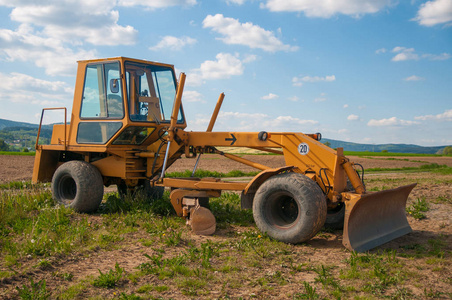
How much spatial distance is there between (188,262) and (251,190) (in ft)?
6.91

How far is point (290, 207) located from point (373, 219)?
4.43 ft

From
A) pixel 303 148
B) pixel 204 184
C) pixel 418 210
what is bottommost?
pixel 418 210

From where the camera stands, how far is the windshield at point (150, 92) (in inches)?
344

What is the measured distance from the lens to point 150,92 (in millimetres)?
9141

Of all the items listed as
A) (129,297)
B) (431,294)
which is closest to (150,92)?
(129,297)

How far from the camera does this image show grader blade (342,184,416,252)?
633 centimetres

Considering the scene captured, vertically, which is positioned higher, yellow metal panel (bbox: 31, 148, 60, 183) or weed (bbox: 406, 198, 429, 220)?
yellow metal panel (bbox: 31, 148, 60, 183)

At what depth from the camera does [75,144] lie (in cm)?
937

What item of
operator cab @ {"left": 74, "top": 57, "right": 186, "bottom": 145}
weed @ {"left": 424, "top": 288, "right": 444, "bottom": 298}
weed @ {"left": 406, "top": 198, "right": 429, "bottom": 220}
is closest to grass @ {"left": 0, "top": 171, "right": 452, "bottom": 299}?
weed @ {"left": 424, "top": 288, "right": 444, "bottom": 298}

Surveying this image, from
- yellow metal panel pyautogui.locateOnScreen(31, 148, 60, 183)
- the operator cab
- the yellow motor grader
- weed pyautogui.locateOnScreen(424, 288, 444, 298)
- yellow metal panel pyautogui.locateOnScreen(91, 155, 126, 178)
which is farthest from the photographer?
yellow metal panel pyautogui.locateOnScreen(31, 148, 60, 183)

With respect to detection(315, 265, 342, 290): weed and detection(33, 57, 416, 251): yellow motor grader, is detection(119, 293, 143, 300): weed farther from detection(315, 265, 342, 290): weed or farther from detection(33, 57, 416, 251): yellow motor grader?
detection(33, 57, 416, 251): yellow motor grader

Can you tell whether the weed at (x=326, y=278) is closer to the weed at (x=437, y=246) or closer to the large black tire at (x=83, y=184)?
the weed at (x=437, y=246)

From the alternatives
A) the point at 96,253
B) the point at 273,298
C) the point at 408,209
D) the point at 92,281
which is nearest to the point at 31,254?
the point at 96,253

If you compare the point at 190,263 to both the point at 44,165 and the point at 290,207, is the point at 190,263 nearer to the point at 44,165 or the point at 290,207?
the point at 290,207
